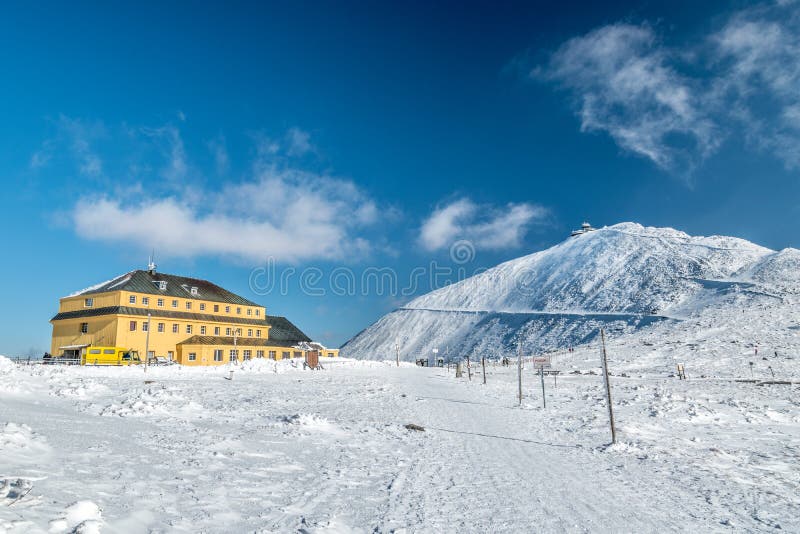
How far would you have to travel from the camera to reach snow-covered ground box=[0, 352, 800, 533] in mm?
6383

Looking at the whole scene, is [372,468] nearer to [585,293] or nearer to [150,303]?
[150,303]

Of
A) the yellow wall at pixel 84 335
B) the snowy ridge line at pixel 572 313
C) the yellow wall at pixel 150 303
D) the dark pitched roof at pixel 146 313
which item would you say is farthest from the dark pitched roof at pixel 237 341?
the snowy ridge line at pixel 572 313

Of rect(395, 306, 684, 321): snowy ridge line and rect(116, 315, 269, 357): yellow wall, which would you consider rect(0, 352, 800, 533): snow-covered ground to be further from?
rect(395, 306, 684, 321): snowy ridge line

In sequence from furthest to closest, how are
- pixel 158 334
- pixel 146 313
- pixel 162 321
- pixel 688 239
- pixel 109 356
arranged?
pixel 688 239 → pixel 162 321 → pixel 158 334 → pixel 146 313 → pixel 109 356

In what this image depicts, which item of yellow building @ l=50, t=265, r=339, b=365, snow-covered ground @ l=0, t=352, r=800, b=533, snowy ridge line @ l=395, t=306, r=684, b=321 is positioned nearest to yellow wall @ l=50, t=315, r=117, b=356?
yellow building @ l=50, t=265, r=339, b=365

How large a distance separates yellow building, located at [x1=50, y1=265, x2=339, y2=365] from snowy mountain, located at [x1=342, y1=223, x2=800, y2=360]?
6895cm

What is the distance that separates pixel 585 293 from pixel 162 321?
110012 mm

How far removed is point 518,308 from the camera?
136 metres

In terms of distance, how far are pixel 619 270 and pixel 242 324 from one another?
113 meters

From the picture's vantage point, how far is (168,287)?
57.8 m

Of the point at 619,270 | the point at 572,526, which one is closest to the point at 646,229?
the point at 619,270

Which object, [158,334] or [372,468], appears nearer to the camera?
[372,468]

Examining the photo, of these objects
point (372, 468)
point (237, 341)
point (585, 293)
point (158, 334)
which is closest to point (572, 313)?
point (585, 293)

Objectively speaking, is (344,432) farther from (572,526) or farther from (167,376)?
(167,376)
